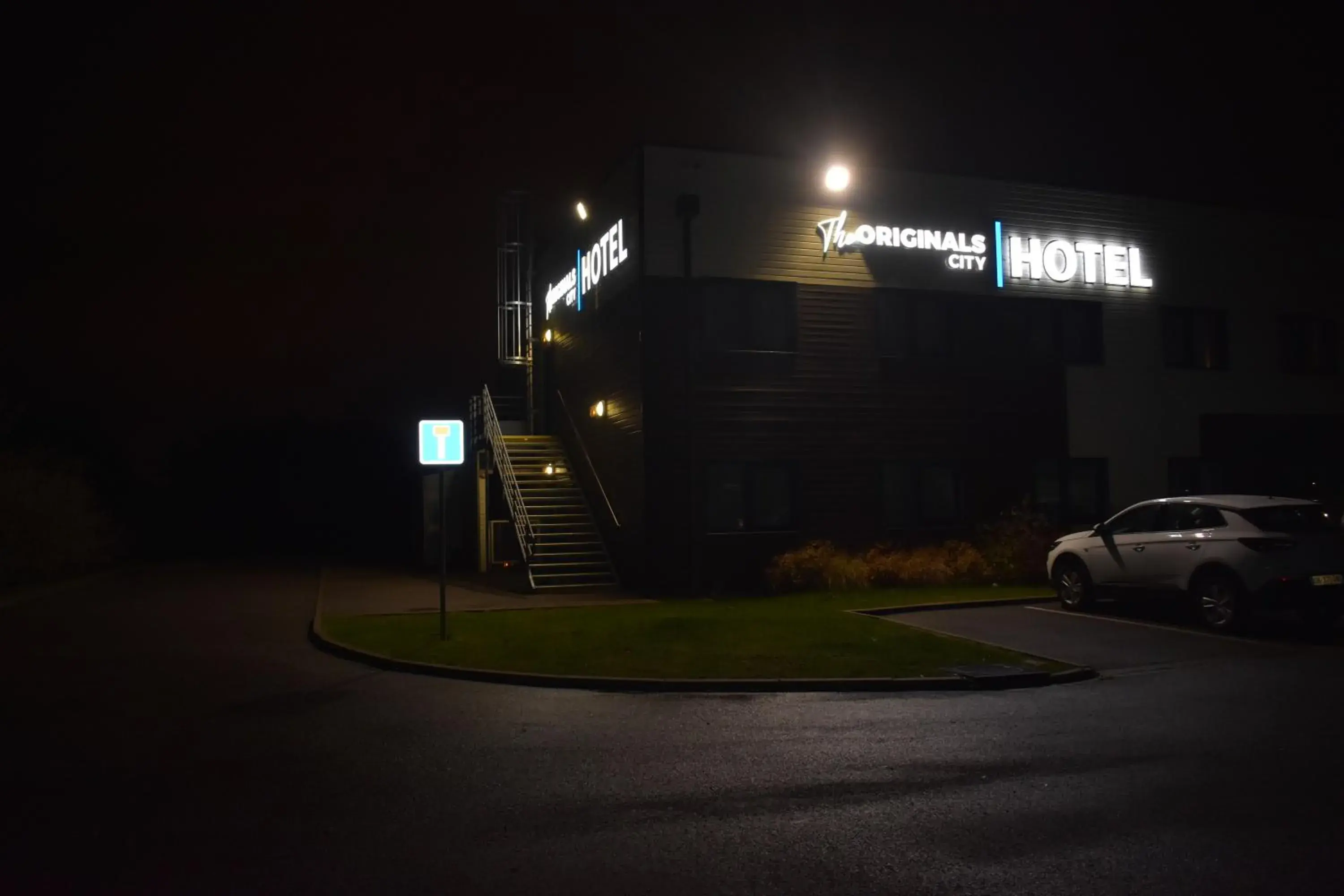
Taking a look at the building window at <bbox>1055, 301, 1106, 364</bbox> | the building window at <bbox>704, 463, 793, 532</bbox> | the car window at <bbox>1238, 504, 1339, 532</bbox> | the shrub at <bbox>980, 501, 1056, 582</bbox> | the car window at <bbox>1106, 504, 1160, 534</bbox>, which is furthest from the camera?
the building window at <bbox>1055, 301, 1106, 364</bbox>

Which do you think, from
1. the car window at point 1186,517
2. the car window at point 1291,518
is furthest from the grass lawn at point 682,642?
the car window at point 1291,518

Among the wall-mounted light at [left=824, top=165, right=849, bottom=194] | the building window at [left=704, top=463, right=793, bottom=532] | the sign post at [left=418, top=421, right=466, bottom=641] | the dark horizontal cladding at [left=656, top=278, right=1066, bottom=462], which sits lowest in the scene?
the building window at [left=704, top=463, right=793, bottom=532]

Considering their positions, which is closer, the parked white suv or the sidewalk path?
the parked white suv

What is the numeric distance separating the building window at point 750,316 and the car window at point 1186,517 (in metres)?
8.03

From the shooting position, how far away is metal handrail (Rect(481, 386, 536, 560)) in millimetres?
21500

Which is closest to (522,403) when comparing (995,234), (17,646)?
(995,234)

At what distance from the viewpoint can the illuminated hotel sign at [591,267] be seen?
21.6 m

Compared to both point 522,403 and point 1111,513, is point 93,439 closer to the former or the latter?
point 522,403

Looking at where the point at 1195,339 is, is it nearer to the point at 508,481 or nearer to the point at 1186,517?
the point at 1186,517

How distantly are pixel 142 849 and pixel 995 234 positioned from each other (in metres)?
20.3

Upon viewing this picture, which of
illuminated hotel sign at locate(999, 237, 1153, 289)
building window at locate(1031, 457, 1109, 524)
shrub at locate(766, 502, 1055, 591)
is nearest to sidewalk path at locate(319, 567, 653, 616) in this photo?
shrub at locate(766, 502, 1055, 591)

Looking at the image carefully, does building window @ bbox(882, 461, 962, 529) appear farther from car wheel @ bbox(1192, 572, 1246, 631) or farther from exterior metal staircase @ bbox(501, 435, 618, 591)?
car wheel @ bbox(1192, 572, 1246, 631)

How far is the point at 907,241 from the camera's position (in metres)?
21.9

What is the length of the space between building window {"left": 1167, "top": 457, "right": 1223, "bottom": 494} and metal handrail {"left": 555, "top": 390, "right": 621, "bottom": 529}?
12.4 metres
